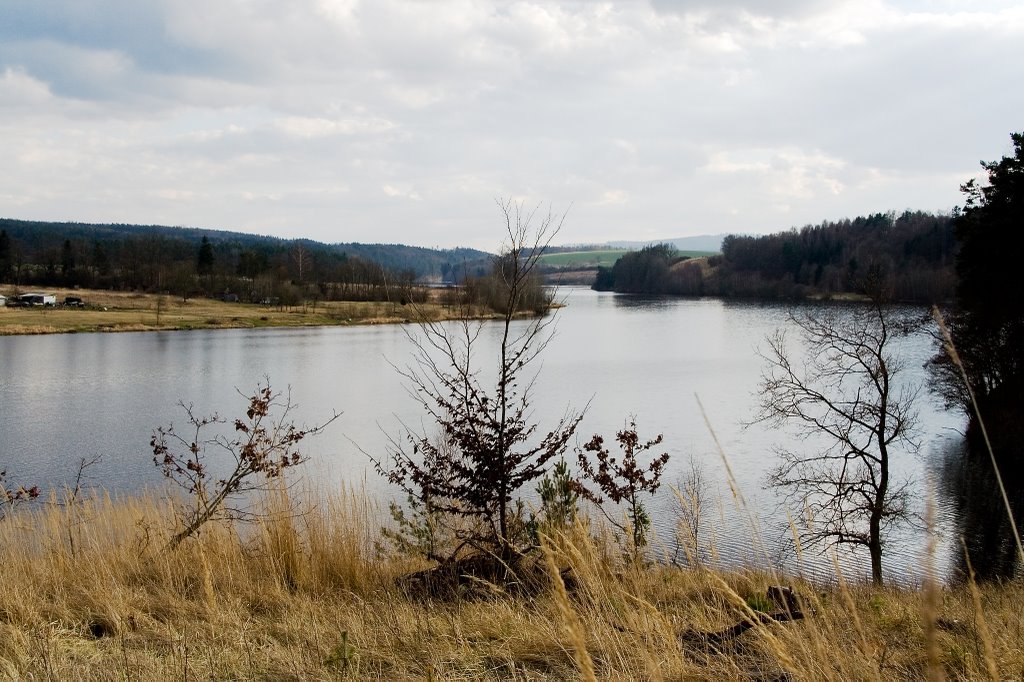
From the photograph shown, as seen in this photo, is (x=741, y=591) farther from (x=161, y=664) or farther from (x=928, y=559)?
(x=928, y=559)

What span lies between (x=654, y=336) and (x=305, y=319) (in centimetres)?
3555

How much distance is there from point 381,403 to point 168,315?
49.8m

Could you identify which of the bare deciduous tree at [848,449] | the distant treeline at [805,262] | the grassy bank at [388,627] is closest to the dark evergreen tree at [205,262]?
the distant treeline at [805,262]

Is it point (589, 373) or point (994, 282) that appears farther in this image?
point (589, 373)

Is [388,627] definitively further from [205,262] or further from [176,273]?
[205,262]

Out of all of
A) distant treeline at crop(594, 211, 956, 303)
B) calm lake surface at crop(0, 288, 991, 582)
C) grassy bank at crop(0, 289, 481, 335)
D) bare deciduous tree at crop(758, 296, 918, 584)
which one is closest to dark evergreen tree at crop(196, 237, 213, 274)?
grassy bank at crop(0, 289, 481, 335)

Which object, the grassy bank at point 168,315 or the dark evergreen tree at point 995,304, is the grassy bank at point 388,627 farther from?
the grassy bank at point 168,315

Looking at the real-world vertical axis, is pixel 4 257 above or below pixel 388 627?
above

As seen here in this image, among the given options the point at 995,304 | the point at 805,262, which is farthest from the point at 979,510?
the point at 805,262

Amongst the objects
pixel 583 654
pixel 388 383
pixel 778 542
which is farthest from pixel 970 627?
pixel 388 383

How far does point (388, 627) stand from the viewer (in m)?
3.88

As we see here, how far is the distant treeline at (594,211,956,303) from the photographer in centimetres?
8981

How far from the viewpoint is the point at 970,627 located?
4031mm

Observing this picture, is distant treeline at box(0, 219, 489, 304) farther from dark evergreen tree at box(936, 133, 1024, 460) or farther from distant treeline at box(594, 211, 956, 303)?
dark evergreen tree at box(936, 133, 1024, 460)
